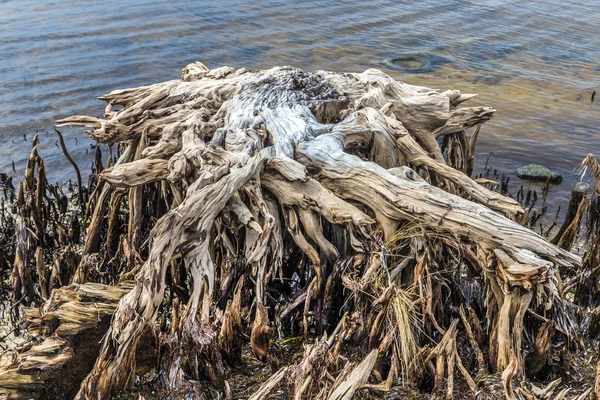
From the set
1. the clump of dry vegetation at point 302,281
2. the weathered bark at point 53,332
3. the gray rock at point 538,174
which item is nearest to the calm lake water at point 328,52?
the gray rock at point 538,174

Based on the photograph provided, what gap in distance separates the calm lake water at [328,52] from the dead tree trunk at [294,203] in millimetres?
4164

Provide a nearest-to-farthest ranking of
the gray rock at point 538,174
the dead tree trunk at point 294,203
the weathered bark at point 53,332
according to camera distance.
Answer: the weathered bark at point 53,332, the dead tree trunk at point 294,203, the gray rock at point 538,174

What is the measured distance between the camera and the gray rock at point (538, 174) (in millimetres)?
9297

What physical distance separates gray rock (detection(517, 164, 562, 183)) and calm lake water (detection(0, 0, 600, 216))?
16cm

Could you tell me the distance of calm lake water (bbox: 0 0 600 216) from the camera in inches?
416

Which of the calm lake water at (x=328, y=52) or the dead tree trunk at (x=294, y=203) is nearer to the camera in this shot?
the dead tree trunk at (x=294, y=203)

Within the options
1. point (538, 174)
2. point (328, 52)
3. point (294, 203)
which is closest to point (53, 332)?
point (294, 203)

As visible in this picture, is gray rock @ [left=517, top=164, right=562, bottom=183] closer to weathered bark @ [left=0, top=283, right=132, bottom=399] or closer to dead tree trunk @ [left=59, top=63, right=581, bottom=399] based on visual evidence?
dead tree trunk @ [left=59, top=63, right=581, bottom=399]

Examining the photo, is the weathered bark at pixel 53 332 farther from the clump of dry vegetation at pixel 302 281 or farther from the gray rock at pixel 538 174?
the gray rock at pixel 538 174

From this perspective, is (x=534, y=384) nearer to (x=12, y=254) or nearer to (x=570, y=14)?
(x=12, y=254)

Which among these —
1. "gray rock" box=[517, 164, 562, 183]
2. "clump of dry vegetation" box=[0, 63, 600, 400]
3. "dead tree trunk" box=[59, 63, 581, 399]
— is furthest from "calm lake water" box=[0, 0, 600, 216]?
"clump of dry vegetation" box=[0, 63, 600, 400]

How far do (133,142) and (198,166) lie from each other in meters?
1.37

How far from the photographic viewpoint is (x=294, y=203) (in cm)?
464

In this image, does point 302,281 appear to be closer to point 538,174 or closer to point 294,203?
point 294,203
